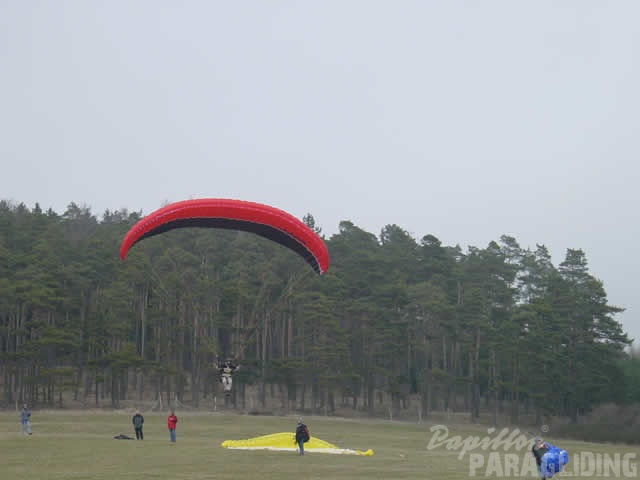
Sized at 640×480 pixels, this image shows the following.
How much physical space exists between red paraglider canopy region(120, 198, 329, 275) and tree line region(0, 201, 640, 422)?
32.0 meters

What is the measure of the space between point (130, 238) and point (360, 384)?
52375 mm

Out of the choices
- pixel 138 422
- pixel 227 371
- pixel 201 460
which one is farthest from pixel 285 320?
pixel 201 460

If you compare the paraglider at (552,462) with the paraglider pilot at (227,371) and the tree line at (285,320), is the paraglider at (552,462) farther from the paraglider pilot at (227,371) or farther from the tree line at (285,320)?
the tree line at (285,320)

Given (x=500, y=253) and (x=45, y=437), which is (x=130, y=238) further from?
(x=500, y=253)

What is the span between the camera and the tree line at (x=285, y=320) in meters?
61.6

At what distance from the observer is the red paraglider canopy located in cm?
2545

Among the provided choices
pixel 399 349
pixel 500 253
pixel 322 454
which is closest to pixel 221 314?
pixel 399 349

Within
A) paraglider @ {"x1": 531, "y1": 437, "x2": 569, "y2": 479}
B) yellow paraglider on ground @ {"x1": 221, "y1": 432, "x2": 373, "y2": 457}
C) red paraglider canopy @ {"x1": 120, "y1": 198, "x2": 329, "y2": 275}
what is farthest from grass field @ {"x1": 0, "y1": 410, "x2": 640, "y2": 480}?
red paraglider canopy @ {"x1": 120, "y1": 198, "x2": 329, "y2": 275}

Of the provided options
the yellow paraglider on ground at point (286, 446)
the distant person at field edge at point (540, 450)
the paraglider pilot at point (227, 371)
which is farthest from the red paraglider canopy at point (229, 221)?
the distant person at field edge at point (540, 450)

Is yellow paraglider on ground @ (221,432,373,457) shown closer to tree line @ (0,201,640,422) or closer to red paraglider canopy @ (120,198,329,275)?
red paraglider canopy @ (120,198,329,275)

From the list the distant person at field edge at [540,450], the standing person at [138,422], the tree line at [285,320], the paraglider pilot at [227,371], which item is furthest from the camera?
the tree line at [285,320]

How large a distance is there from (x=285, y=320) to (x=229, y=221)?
49.1 m

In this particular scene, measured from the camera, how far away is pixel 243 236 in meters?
74.6

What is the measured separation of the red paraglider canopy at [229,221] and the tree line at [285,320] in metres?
32.0
